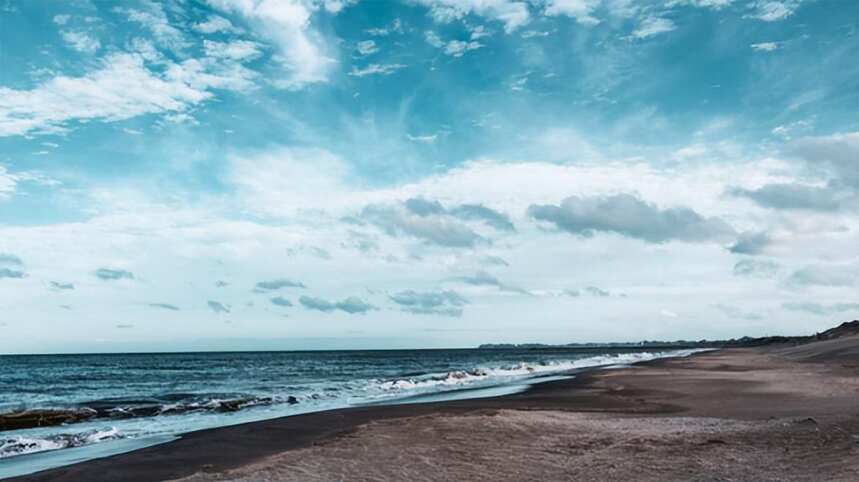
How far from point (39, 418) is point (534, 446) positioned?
18.6 metres

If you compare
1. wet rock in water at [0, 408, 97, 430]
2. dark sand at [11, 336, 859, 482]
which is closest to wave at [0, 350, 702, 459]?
wet rock in water at [0, 408, 97, 430]

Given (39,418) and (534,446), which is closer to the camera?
(534,446)

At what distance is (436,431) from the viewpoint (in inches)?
626

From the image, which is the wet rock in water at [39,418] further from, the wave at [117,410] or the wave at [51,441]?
the wave at [51,441]

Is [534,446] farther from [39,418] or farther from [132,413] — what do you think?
[39,418]

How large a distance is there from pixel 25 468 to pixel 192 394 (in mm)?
22570

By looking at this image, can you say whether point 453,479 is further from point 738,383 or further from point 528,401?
point 738,383

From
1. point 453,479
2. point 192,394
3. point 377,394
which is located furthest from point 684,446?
point 192,394

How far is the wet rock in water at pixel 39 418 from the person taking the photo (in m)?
22.5

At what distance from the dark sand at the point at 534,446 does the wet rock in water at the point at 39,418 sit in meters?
8.07

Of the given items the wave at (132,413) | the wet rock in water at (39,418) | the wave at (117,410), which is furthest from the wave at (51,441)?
the wave at (117,410)

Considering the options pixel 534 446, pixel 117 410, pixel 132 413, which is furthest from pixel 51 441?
pixel 534 446

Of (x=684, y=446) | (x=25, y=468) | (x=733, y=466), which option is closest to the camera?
(x=733, y=466)

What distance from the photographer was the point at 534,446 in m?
13.1
